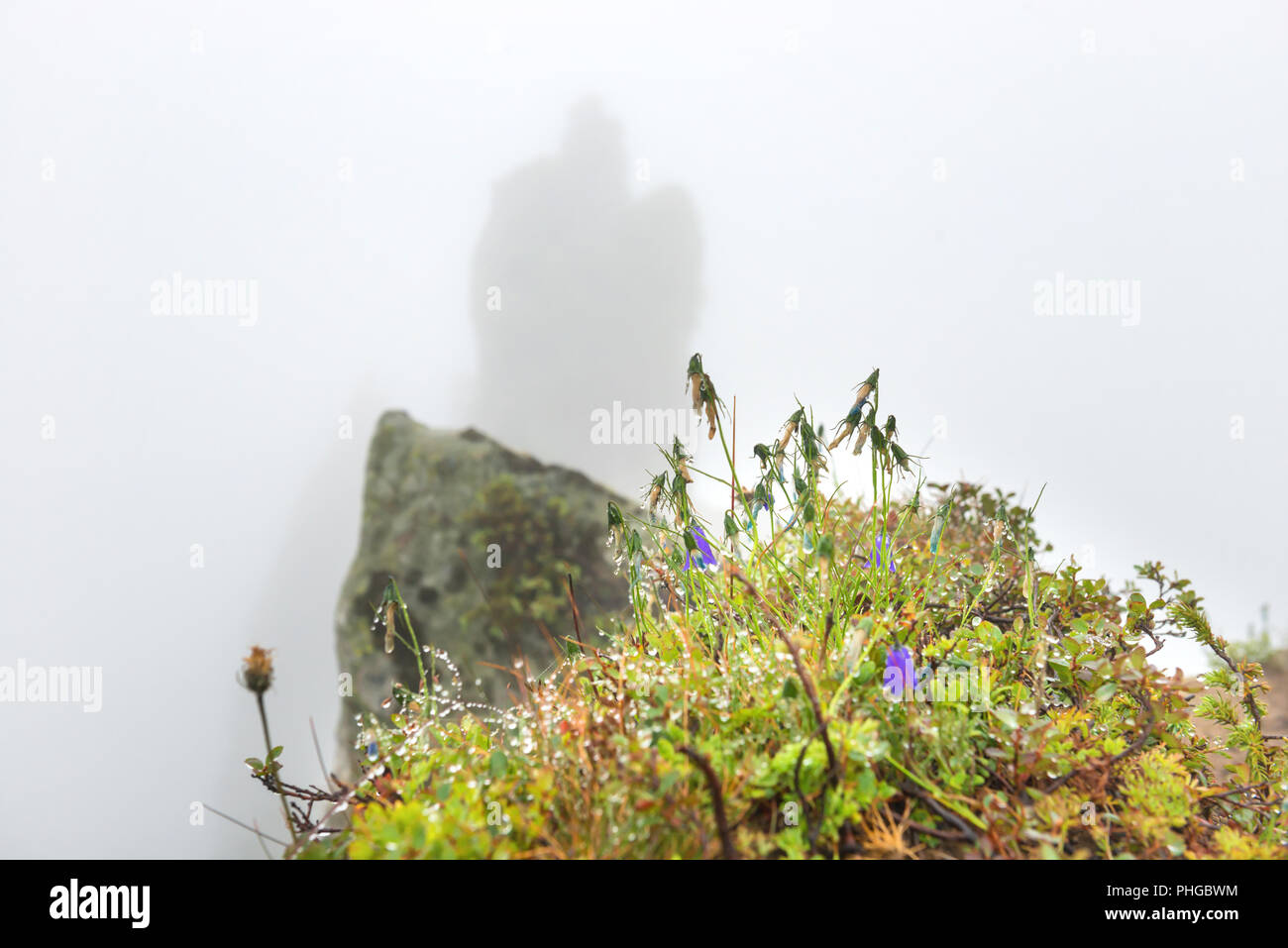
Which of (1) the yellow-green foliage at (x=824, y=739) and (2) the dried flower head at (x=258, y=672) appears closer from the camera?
(1) the yellow-green foliage at (x=824, y=739)

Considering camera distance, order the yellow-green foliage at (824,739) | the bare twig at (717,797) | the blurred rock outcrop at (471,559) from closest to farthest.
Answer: the bare twig at (717,797) < the yellow-green foliage at (824,739) < the blurred rock outcrop at (471,559)

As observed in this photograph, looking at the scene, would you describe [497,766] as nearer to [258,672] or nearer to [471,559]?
[258,672]

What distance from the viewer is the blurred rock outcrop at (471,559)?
6.14m

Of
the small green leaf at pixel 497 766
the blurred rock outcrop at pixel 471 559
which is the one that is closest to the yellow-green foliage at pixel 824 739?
the small green leaf at pixel 497 766

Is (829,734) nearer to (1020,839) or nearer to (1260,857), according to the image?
(1020,839)

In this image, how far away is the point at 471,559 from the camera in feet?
20.9

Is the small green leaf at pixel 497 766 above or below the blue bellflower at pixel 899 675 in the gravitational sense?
below

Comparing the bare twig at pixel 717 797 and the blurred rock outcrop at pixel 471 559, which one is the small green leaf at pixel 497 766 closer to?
the bare twig at pixel 717 797

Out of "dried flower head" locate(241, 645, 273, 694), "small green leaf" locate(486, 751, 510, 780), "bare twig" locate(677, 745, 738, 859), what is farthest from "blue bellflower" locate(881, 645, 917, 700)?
"dried flower head" locate(241, 645, 273, 694)

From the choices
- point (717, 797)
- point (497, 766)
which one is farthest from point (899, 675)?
point (497, 766)

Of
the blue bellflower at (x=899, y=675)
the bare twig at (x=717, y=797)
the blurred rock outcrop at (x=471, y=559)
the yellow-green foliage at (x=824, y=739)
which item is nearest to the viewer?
the bare twig at (x=717, y=797)

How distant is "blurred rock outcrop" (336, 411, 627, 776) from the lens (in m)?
6.14
